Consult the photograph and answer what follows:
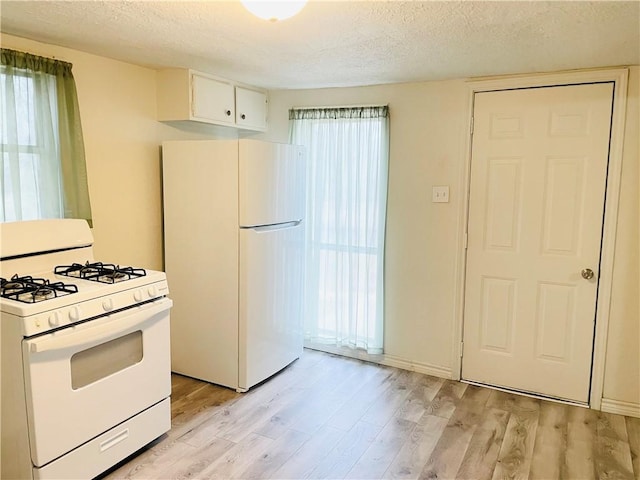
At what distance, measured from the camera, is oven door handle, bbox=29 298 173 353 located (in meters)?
1.92

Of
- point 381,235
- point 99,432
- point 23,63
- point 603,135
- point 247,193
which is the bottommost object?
point 99,432

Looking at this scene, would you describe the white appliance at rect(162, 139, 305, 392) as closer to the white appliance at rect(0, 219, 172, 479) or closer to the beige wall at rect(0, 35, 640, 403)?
the beige wall at rect(0, 35, 640, 403)

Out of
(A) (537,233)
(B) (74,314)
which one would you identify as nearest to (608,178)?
(A) (537,233)

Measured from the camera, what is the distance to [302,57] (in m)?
2.78

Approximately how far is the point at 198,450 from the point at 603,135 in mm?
3015

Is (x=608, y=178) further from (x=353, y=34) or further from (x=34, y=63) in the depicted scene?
(x=34, y=63)

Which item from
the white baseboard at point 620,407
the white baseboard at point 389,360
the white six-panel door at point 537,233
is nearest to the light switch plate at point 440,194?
the white six-panel door at point 537,233

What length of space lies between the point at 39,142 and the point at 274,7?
172cm

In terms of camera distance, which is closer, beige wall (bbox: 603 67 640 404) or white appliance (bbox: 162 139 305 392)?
beige wall (bbox: 603 67 640 404)

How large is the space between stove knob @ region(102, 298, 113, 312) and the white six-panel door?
2359 mm

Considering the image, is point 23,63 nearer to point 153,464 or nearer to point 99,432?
point 99,432

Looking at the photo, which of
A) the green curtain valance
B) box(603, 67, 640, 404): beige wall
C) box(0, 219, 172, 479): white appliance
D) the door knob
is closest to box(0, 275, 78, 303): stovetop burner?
box(0, 219, 172, 479): white appliance

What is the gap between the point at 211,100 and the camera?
Result: 10.9 feet

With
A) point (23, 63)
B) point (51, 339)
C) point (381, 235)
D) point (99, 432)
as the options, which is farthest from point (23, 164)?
point (381, 235)
